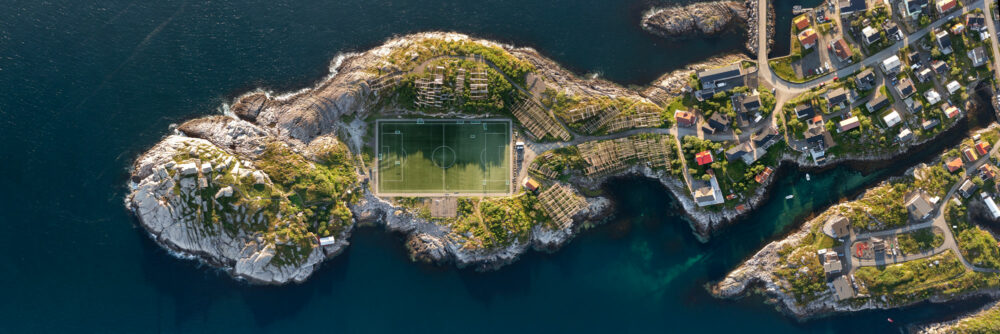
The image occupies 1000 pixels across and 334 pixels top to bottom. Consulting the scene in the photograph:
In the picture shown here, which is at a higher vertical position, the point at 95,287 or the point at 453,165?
the point at 453,165

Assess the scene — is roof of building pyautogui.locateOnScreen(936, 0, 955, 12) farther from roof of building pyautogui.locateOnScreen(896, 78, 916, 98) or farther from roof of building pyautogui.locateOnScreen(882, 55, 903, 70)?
roof of building pyautogui.locateOnScreen(896, 78, 916, 98)

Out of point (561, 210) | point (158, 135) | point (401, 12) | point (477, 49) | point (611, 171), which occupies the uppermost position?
point (401, 12)

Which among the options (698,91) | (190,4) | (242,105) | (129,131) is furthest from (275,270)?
(698,91)

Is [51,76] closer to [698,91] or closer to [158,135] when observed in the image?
[158,135]

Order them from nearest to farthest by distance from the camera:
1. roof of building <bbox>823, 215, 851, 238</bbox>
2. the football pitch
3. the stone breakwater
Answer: roof of building <bbox>823, 215, 851, 238</bbox> → the football pitch → the stone breakwater

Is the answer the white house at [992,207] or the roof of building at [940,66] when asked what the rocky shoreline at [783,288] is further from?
the roof of building at [940,66]

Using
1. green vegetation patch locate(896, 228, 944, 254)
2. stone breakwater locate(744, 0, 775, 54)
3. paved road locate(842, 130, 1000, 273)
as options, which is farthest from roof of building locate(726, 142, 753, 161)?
green vegetation patch locate(896, 228, 944, 254)
